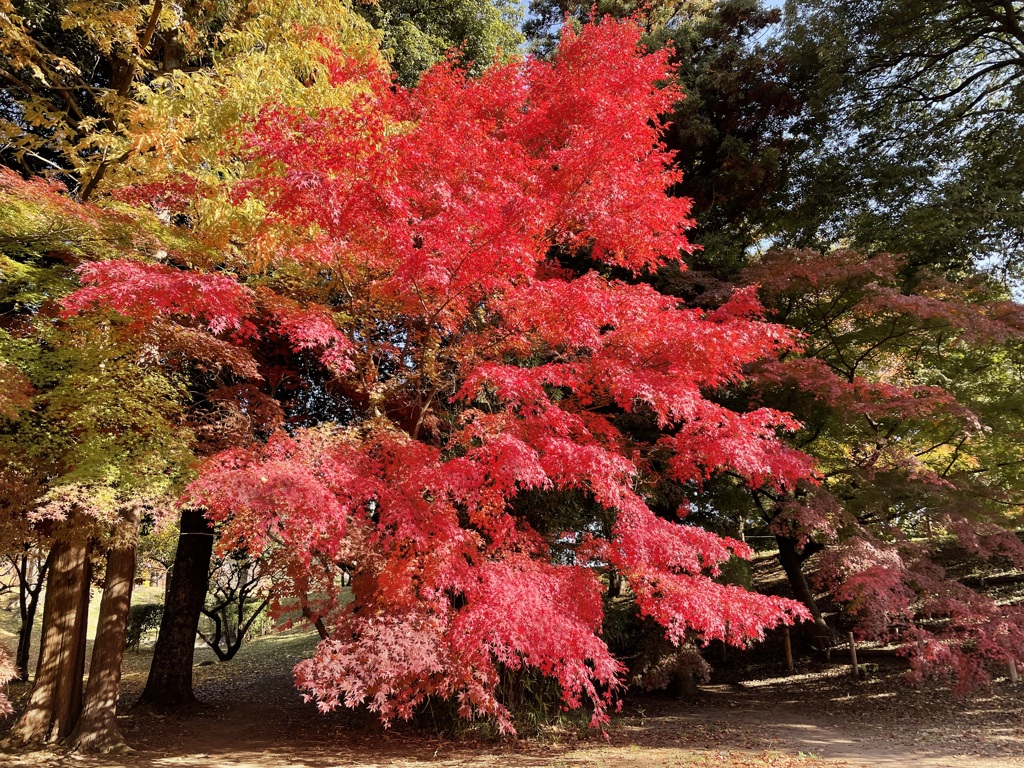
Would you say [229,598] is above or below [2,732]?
above

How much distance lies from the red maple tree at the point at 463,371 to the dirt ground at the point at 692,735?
1044mm

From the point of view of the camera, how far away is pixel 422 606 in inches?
256

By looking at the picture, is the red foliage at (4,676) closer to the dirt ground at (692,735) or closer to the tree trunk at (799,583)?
the dirt ground at (692,735)

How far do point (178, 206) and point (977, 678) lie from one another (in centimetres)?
1127

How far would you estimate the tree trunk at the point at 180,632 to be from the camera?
10539 millimetres

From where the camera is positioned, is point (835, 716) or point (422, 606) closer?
point (422, 606)

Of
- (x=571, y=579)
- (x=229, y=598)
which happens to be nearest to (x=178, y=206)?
(x=571, y=579)

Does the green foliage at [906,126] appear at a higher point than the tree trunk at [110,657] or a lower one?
higher

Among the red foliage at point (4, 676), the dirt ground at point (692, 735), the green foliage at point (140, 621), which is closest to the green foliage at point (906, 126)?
the dirt ground at point (692, 735)

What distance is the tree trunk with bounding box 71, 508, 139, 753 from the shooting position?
7543mm

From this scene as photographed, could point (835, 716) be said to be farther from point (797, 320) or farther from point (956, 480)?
point (797, 320)

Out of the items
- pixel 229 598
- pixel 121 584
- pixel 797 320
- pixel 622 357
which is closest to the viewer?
pixel 622 357

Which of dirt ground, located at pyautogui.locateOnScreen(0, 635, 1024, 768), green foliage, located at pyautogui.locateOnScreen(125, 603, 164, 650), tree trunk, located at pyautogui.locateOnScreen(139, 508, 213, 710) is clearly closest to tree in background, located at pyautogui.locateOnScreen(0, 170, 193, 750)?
dirt ground, located at pyautogui.locateOnScreen(0, 635, 1024, 768)

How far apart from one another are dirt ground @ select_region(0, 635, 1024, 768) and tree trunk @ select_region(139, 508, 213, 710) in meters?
0.46
